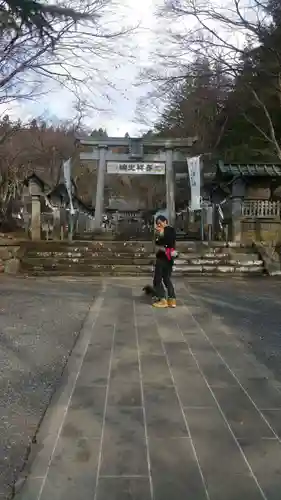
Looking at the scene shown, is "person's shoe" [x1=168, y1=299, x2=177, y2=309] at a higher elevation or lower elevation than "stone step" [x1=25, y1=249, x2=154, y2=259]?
lower

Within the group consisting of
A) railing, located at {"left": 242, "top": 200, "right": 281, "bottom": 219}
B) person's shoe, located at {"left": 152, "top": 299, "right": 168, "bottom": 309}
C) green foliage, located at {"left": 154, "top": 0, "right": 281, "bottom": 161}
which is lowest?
person's shoe, located at {"left": 152, "top": 299, "right": 168, "bottom": 309}

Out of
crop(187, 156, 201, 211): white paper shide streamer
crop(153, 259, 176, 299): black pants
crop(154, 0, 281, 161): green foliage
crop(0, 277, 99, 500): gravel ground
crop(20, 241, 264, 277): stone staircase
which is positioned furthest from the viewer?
crop(187, 156, 201, 211): white paper shide streamer

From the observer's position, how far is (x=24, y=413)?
12.5 ft

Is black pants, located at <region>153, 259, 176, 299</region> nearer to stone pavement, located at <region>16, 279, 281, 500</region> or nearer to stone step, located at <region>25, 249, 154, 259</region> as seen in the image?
stone pavement, located at <region>16, 279, 281, 500</region>

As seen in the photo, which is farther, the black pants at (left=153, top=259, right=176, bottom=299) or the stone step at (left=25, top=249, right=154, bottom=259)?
the stone step at (left=25, top=249, right=154, bottom=259)

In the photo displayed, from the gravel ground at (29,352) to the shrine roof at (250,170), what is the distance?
8454 mm

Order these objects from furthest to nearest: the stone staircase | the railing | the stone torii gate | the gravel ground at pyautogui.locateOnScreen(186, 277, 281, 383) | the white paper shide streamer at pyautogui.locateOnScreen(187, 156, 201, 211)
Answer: the stone torii gate < the white paper shide streamer at pyautogui.locateOnScreen(187, 156, 201, 211) < the railing < the stone staircase < the gravel ground at pyautogui.locateOnScreen(186, 277, 281, 383)

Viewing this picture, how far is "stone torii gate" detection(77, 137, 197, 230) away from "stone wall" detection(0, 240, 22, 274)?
22.9ft

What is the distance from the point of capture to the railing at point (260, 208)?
56.2 feet

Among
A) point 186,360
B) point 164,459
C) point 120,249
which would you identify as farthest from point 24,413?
point 120,249

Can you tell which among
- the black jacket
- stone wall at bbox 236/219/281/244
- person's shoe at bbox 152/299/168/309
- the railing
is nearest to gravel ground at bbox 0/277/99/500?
person's shoe at bbox 152/299/168/309

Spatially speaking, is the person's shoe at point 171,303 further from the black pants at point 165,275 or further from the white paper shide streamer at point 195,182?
the white paper shide streamer at point 195,182

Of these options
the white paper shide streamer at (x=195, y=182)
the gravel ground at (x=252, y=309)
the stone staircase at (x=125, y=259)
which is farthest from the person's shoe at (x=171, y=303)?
the white paper shide streamer at (x=195, y=182)

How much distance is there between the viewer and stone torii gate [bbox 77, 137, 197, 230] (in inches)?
843
